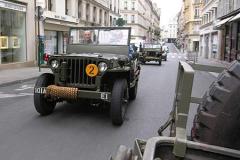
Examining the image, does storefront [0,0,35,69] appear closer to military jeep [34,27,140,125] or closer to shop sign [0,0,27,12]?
shop sign [0,0,27,12]

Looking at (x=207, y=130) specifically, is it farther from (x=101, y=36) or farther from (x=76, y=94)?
(x=101, y=36)

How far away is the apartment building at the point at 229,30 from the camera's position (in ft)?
88.7

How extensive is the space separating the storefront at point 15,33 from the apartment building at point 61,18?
6.75ft

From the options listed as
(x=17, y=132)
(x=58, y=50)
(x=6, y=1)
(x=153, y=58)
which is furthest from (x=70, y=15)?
(x=17, y=132)

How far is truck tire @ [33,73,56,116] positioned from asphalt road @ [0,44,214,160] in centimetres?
15

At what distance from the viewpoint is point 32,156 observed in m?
5.03

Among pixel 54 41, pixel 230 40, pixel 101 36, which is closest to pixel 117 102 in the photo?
pixel 101 36

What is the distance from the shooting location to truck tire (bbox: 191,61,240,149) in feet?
7.55

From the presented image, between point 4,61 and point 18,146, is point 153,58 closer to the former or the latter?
point 4,61

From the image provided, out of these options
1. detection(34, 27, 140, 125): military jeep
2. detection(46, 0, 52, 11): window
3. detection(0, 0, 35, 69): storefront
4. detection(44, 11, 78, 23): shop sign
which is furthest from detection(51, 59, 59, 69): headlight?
detection(46, 0, 52, 11): window

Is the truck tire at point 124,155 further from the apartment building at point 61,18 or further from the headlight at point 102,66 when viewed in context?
the apartment building at point 61,18

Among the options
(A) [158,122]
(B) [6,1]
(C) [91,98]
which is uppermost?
(B) [6,1]

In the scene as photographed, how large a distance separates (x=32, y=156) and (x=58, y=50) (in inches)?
909

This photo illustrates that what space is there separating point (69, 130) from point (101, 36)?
3.17m
